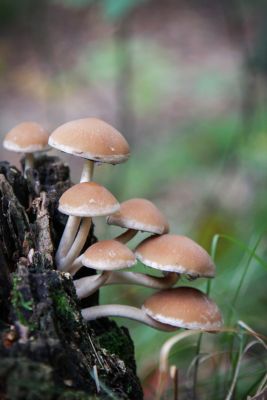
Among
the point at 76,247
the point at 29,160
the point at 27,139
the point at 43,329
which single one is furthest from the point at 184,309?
the point at 29,160

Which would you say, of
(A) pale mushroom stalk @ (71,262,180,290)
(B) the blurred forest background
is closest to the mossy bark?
(A) pale mushroom stalk @ (71,262,180,290)

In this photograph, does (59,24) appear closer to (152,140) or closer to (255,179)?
(152,140)

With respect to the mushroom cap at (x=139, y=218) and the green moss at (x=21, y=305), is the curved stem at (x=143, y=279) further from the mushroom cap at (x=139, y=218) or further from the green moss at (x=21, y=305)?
the green moss at (x=21, y=305)

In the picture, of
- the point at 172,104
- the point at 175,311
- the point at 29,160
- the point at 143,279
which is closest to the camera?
the point at 175,311

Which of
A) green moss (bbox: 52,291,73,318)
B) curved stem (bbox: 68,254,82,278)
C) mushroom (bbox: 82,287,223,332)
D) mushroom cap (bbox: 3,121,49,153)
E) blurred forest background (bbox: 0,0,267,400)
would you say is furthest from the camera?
blurred forest background (bbox: 0,0,267,400)

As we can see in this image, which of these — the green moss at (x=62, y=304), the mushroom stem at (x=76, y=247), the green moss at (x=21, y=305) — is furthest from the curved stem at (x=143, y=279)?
the green moss at (x=21, y=305)

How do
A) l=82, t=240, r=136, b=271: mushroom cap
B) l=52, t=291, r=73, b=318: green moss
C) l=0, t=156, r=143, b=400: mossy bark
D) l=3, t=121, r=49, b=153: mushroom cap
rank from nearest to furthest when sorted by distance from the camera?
l=0, t=156, r=143, b=400: mossy bark < l=52, t=291, r=73, b=318: green moss < l=82, t=240, r=136, b=271: mushroom cap < l=3, t=121, r=49, b=153: mushroom cap

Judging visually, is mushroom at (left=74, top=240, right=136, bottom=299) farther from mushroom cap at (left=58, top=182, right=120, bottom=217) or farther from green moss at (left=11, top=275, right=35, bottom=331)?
green moss at (left=11, top=275, right=35, bottom=331)

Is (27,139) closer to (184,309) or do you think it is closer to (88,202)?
(88,202)
